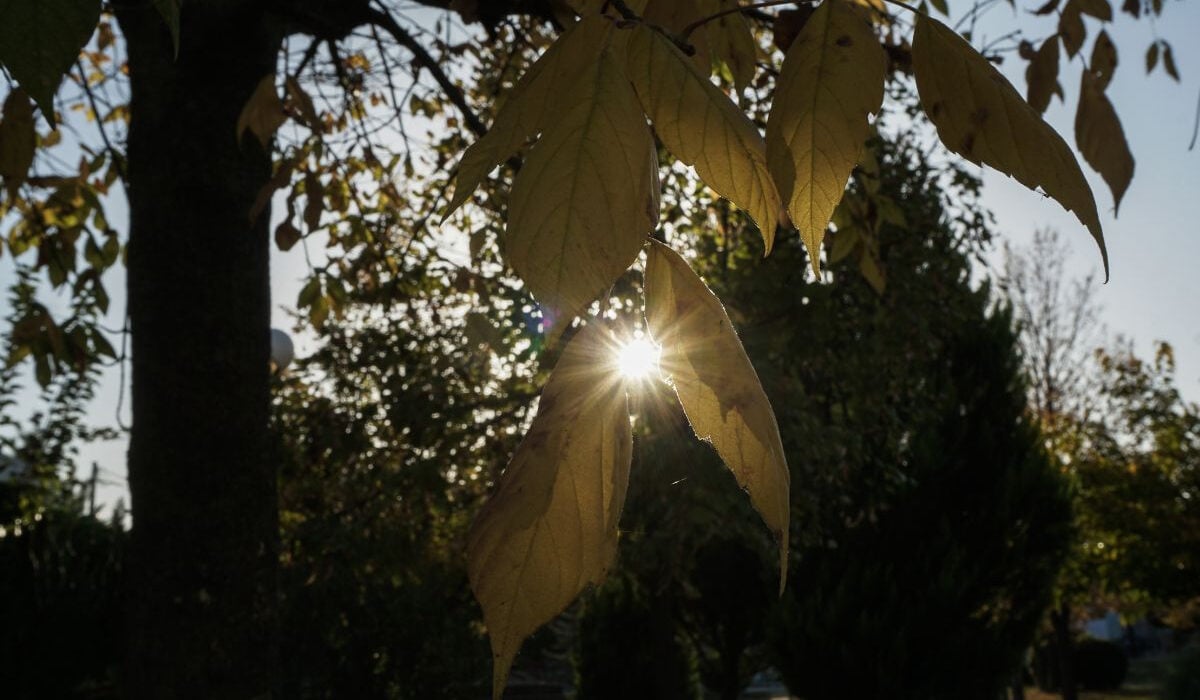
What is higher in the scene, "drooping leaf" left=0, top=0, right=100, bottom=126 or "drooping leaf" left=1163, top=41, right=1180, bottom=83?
"drooping leaf" left=1163, top=41, right=1180, bottom=83

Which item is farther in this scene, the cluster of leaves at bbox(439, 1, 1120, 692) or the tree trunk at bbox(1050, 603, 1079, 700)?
the tree trunk at bbox(1050, 603, 1079, 700)

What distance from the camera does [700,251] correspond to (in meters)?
8.53

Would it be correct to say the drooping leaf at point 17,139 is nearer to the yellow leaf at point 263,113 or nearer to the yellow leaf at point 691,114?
the yellow leaf at point 263,113

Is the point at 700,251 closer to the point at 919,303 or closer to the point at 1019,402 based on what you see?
the point at 919,303

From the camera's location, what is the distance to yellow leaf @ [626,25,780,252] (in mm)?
555

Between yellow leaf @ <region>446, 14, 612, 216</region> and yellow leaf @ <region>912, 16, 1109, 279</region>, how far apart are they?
0.20 m

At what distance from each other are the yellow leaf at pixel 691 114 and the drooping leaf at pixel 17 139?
1.45 m

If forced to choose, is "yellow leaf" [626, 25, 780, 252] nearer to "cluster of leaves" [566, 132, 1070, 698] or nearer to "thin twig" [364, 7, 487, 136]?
"thin twig" [364, 7, 487, 136]

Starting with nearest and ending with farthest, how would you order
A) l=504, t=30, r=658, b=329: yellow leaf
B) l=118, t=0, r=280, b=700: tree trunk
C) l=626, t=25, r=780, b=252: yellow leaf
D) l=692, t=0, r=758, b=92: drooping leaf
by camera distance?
l=504, t=30, r=658, b=329: yellow leaf < l=626, t=25, r=780, b=252: yellow leaf < l=692, t=0, r=758, b=92: drooping leaf < l=118, t=0, r=280, b=700: tree trunk

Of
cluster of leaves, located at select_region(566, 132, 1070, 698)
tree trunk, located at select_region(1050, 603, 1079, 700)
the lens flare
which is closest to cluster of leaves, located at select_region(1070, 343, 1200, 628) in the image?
tree trunk, located at select_region(1050, 603, 1079, 700)

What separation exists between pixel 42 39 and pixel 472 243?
7.20ft

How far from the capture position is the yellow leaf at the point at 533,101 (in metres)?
0.52

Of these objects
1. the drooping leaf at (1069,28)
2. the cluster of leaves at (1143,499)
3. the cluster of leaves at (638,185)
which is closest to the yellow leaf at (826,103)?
the cluster of leaves at (638,185)

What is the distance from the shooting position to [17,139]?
1740mm
